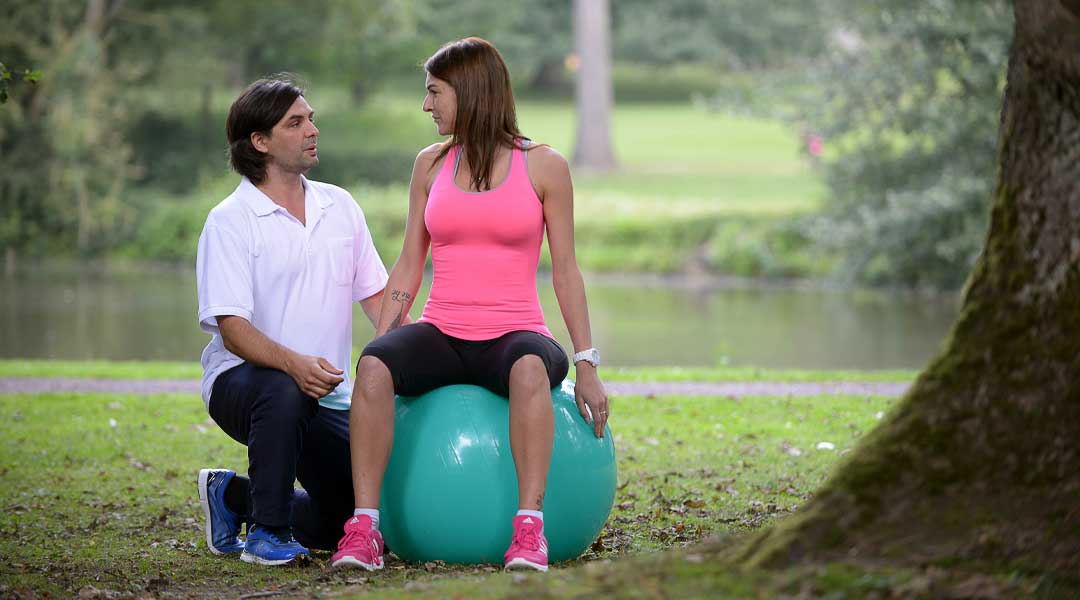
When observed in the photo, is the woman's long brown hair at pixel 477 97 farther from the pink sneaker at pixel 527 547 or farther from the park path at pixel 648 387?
the park path at pixel 648 387

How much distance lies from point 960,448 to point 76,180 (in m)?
26.7

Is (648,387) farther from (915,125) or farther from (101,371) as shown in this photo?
(915,125)

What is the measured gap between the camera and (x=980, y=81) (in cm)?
2072

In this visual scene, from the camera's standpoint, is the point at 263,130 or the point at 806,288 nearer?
the point at 263,130

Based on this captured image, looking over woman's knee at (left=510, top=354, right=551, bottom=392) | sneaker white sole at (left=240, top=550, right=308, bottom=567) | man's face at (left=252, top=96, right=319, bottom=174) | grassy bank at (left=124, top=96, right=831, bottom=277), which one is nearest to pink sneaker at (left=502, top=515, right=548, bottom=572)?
woman's knee at (left=510, top=354, right=551, bottom=392)

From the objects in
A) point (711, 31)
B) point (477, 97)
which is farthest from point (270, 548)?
point (711, 31)

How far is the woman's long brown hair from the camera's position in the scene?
555 cm

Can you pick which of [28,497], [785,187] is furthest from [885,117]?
[28,497]

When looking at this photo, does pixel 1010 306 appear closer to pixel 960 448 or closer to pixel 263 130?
pixel 960 448

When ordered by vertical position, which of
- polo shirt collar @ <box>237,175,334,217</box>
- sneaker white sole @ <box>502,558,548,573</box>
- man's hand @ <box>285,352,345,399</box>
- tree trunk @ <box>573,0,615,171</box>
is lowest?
sneaker white sole @ <box>502,558,548,573</box>

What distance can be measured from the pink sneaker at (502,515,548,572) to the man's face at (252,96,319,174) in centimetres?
175

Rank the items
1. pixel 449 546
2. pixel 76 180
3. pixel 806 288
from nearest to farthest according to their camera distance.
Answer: pixel 449 546, pixel 806 288, pixel 76 180

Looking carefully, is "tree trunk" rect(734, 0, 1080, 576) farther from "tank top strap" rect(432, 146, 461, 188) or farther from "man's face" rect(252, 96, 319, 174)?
Answer: "man's face" rect(252, 96, 319, 174)

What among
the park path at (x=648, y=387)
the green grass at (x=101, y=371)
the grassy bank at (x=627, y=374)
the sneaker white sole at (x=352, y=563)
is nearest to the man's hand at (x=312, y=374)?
the sneaker white sole at (x=352, y=563)
